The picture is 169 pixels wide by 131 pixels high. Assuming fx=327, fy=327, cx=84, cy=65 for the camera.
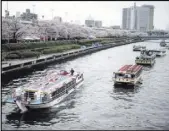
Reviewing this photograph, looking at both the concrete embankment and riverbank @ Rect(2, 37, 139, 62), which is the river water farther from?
riverbank @ Rect(2, 37, 139, 62)

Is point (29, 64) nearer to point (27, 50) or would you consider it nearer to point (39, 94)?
point (27, 50)

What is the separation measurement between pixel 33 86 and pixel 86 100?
26.9 feet

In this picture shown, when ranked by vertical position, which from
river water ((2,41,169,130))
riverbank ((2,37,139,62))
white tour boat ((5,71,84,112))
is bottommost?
river water ((2,41,169,130))

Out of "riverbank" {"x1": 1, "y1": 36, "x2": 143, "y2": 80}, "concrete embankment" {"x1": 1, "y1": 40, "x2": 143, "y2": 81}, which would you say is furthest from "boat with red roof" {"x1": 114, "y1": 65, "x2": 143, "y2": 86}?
"concrete embankment" {"x1": 1, "y1": 40, "x2": 143, "y2": 81}

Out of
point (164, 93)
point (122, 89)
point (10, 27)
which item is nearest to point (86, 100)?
point (122, 89)

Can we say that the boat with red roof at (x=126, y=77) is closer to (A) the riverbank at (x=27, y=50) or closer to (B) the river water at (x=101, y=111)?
(B) the river water at (x=101, y=111)

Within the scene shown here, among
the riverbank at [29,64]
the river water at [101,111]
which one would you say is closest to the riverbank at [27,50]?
the riverbank at [29,64]

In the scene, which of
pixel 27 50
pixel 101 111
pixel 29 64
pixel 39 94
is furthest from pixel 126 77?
pixel 27 50

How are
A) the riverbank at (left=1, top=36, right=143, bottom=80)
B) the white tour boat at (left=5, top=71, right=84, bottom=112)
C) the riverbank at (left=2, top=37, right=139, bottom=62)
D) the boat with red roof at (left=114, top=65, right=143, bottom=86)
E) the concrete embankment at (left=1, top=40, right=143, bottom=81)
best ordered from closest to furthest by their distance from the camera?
1. the white tour boat at (left=5, top=71, right=84, bottom=112)
2. the boat with red roof at (left=114, top=65, right=143, bottom=86)
3. the riverbank at (left=1, top=36, right=143, bottom=80)
4. the concrete embankment at (left=1, top=40, right=143, bottom=81)
5. the riverbank at (left=2, top=37, right=139, bottom=62)

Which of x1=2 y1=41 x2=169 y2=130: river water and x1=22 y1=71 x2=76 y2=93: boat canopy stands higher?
x1=22 y1=71 x2=76 y2=93: boat canopy

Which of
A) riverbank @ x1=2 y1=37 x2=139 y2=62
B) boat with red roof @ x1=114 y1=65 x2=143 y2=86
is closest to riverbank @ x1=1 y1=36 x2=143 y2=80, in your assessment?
riverbank @ x1=2 y1=37 x2=139 y2=62

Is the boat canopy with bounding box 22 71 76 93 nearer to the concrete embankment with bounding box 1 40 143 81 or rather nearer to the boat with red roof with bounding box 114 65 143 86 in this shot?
the boat with red roof with bounding box 114 65 143 86

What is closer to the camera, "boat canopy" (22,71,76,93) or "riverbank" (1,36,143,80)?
"boat canopy" (22,71,76,93)

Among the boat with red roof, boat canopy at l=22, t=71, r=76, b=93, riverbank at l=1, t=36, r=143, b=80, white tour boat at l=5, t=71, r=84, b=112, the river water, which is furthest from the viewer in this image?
riverbank at l=1, t=36, r=143, b=80
